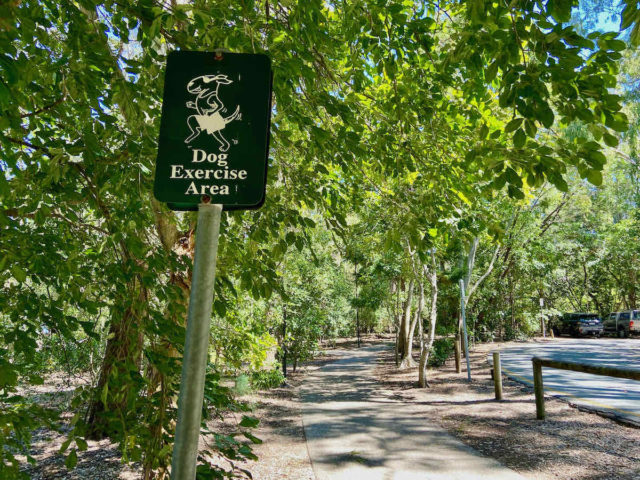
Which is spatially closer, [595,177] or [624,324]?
[595,177]

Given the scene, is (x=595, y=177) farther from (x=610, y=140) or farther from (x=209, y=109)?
(x=209, y=109)

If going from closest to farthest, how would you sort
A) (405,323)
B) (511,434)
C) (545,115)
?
1. (545,115)
2. (511,434)
3. (405,323)

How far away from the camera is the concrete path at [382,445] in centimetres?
612

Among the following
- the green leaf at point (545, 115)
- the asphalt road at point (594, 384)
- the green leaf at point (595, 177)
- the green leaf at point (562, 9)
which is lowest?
the asphalt road at point (594, 384)

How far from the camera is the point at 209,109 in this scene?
1.25m

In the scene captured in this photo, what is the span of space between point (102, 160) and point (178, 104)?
1.84 m

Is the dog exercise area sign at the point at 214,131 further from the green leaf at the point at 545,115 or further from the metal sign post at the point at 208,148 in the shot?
the green leaf at the point at 545,115

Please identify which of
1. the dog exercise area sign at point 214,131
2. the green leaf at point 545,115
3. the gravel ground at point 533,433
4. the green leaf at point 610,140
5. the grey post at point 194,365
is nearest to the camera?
the grey post at point 194,365

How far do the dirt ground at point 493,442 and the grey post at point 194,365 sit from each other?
3.78m

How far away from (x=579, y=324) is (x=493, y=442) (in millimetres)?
26900

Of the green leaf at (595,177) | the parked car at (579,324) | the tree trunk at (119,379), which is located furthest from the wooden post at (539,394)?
the parked car at (579,324)

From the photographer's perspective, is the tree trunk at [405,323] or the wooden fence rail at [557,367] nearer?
the wooden fence rail at [557,367]

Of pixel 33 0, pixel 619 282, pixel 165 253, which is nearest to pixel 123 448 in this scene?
pixel 165 253

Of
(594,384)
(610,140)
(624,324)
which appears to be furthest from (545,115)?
(624,324)
